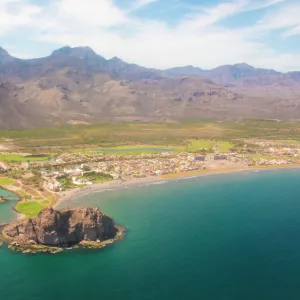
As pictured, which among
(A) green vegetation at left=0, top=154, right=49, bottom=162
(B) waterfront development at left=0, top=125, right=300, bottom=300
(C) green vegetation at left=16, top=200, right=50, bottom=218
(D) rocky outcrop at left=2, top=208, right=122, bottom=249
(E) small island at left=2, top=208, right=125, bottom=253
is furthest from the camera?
(A) green vegetation at left=0, top=154, right=49, bottom=162

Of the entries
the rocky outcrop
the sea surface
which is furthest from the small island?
the sea surface

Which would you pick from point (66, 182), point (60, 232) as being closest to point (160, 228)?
point (60, 232)

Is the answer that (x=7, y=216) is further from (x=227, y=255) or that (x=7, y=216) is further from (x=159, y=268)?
(x=227, y=255)

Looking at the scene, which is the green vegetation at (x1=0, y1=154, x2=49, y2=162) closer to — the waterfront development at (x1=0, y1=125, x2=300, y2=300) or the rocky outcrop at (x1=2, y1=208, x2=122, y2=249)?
the waterfront development at (x1=0, y1=125, x2=300, y2=300)

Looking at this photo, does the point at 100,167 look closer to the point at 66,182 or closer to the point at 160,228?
the point at 66,182

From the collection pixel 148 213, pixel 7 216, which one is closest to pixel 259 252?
pixel 148 213
